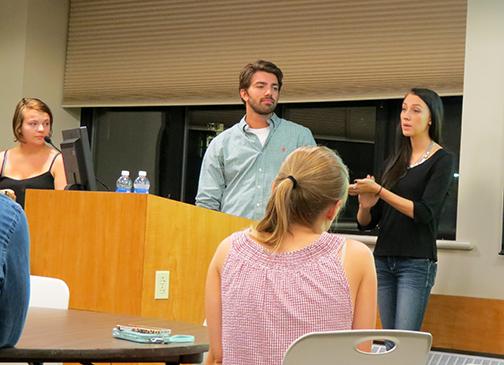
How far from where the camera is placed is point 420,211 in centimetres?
385

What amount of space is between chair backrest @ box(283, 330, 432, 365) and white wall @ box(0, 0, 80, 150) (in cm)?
547

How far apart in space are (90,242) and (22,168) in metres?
1.62

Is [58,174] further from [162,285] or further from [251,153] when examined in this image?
[162,285]

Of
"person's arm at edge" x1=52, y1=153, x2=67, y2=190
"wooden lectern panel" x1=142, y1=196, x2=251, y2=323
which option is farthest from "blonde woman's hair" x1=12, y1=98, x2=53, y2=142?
"wooden lectern panel" x1=142, y1=196, x2=251, y2=323

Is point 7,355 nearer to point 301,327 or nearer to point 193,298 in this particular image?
point 301,327

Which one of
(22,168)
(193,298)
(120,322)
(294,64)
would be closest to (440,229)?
(294,64)

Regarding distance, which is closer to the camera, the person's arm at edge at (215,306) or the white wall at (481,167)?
the person's arm at edge at (215,306)

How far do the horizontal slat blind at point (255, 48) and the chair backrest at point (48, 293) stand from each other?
10.5 ft

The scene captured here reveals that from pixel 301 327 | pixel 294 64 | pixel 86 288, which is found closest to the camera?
pixel 301 327

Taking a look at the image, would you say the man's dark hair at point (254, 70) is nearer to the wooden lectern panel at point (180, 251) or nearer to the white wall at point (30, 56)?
the wooden lectern panel at point (180, 251)

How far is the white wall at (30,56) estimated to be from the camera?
6.68 metres

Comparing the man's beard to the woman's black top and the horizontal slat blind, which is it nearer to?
the woman's black top

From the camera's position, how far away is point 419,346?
1714 millimetres

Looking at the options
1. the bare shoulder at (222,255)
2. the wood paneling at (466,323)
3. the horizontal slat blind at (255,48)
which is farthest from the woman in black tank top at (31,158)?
the bare shoulder at (222,255)
